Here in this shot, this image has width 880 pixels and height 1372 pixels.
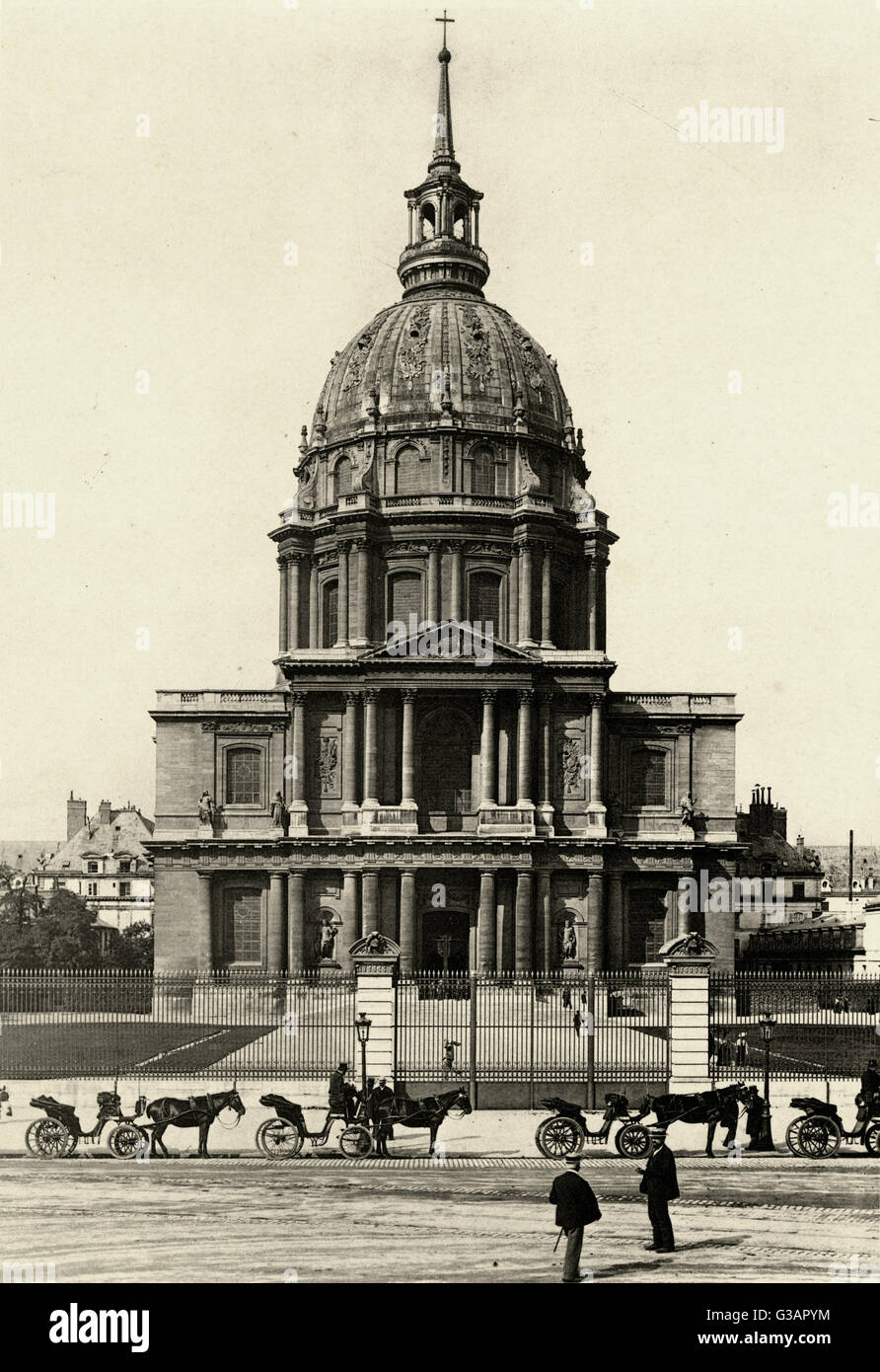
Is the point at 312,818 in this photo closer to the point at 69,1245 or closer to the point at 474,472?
the point at 474,472

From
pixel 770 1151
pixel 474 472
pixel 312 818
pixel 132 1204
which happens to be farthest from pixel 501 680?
pixel 132 1204

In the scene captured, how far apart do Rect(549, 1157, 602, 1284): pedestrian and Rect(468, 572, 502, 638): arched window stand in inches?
1793

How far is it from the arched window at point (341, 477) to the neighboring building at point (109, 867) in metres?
38.2

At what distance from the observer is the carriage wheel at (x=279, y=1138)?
68.1 ft

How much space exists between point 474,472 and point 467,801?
15.6 metres

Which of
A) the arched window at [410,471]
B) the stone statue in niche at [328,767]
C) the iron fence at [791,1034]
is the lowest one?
the iron fence at [791,1034]

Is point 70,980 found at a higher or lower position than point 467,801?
lower

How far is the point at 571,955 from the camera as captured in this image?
5181 cm

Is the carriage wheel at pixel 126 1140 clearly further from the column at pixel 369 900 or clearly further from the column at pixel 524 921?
the column at pixel 524 921

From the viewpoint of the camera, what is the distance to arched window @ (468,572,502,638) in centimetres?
5906

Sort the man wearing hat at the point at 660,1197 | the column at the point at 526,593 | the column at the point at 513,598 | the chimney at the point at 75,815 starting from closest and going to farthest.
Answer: the man wearing hat at the point at 660,1197 < the column at the point at 526,593 < the column at the point at 513,598 < the chimney at the point at 75,815

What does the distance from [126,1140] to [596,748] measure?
34109mm

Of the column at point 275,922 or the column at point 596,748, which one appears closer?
the column at point 275,922

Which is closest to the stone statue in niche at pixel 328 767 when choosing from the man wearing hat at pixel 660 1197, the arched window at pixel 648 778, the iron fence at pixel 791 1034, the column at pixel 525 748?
the column at pixel 525 748
